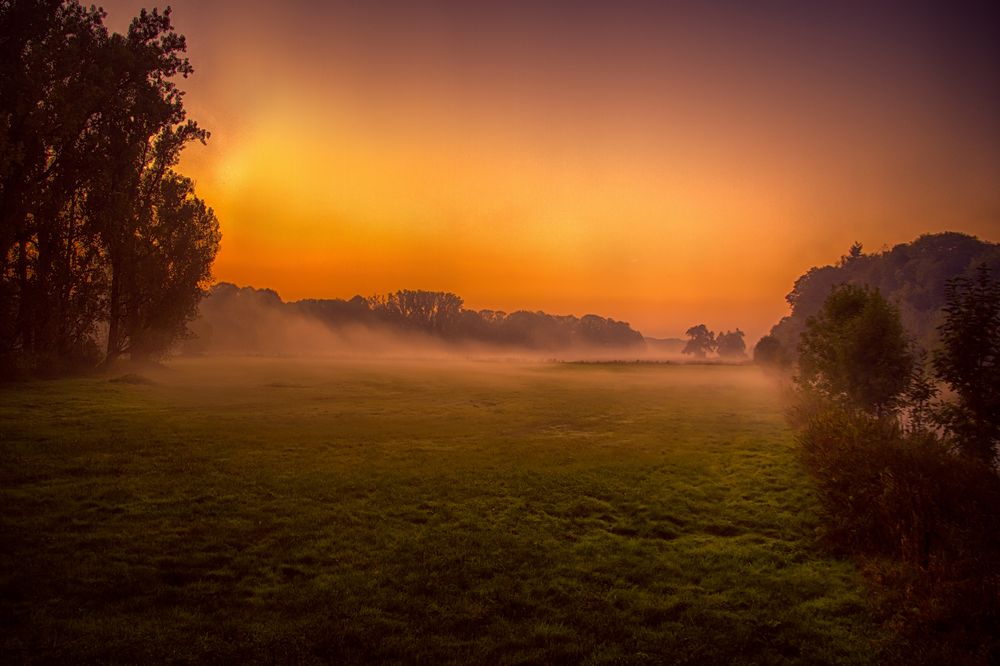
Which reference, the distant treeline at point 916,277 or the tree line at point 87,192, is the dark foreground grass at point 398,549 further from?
the distant treeline at point 916,277

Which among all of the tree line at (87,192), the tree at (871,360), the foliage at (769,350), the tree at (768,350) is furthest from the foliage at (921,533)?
the tree at (768,350)

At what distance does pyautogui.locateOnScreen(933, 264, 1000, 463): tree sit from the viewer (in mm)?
20172

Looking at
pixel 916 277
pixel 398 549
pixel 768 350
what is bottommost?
pixel 398 549

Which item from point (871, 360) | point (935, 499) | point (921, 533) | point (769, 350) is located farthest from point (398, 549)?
point (769, 350)

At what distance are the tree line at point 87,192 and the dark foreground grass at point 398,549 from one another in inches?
550

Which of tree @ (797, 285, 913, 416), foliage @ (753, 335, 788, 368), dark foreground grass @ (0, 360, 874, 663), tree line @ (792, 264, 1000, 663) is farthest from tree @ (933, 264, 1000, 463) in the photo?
foliage @ (753, 335, 788, 368)

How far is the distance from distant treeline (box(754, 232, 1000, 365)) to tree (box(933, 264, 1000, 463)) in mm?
80735

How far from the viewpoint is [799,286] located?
161m

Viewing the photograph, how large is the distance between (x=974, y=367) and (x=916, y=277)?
13928 cm

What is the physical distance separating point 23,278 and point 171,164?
58.0 ft

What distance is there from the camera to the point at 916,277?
129m

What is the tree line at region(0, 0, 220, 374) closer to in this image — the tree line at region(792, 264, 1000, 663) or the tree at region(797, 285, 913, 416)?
the tree line at region(792, 264, 1000, 663)

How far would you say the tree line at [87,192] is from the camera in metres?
33.2

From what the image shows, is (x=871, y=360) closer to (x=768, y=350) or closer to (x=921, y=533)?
(x=921, y=533)
